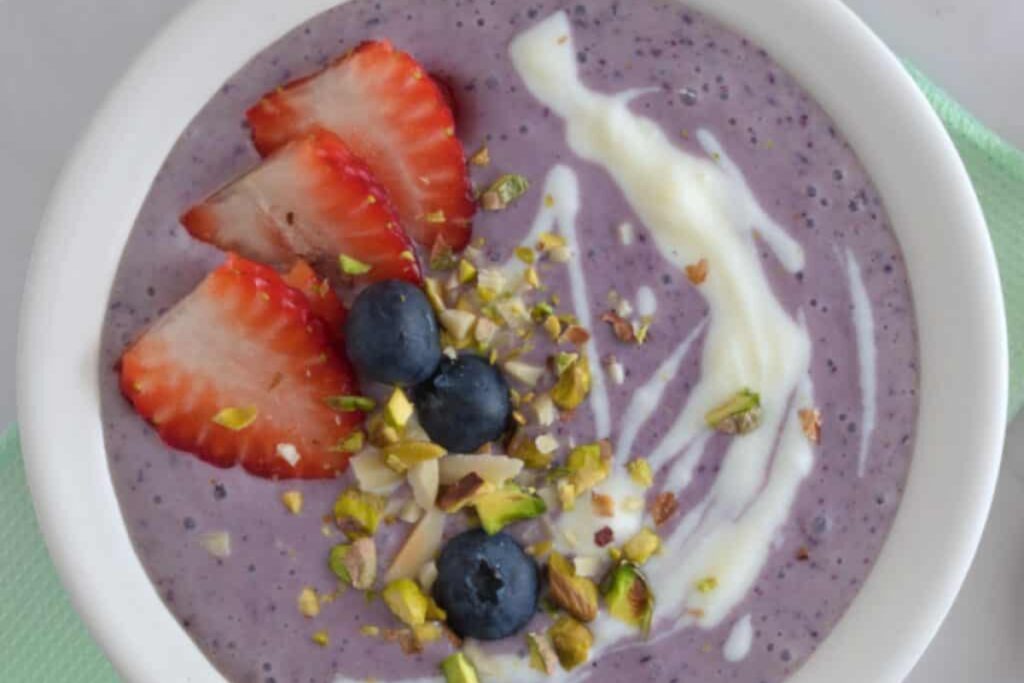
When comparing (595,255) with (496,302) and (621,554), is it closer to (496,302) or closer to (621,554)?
(496,302)

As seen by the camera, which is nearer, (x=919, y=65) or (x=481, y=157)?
(x=481, y=157)

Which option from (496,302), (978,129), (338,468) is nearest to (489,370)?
(496,302)

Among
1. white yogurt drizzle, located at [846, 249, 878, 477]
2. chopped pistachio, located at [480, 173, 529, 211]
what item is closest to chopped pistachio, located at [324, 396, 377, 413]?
chopped pistachio, located at [480, 173, 529, 211]

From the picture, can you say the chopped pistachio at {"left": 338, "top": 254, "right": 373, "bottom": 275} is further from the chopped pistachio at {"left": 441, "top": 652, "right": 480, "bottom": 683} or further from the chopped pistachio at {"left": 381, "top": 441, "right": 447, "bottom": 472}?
the chopped pistachio at {"left": 441, "top": 652, "right": 480, "bottom": 683}

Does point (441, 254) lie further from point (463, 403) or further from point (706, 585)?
point (706, 585)

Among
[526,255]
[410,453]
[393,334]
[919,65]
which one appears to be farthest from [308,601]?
[919,65]

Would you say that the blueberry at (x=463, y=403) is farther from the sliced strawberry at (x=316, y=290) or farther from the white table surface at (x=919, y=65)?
the white table surface at (x=919, y=65)
